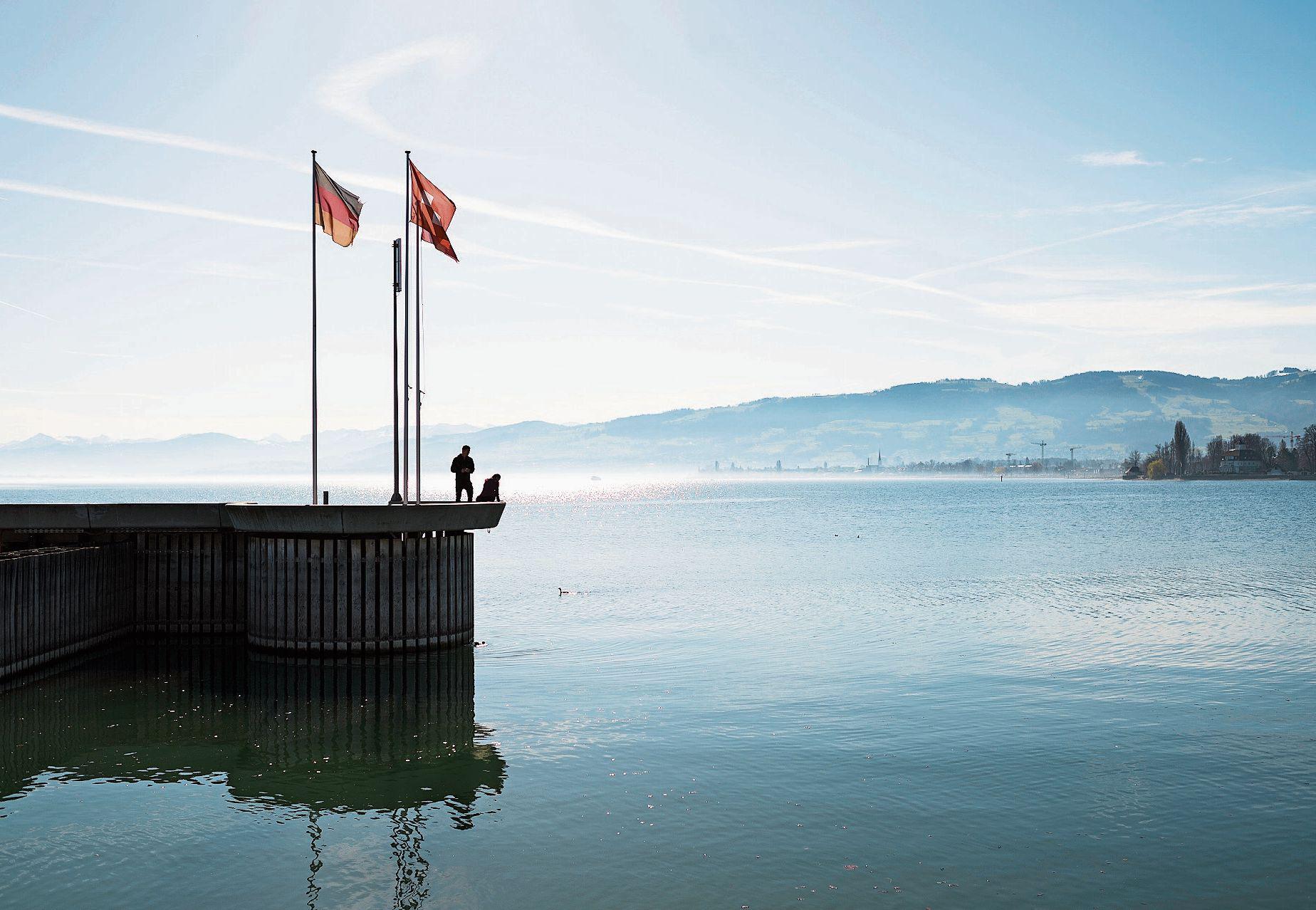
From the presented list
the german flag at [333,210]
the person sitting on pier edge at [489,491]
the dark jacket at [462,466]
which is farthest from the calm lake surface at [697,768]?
the german flag at [333,210]

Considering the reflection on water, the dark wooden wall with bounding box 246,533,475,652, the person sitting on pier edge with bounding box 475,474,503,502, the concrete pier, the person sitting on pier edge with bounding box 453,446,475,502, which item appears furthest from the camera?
the person sitting on pier edge with bounding box 475,474,503,502

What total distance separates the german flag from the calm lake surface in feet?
34.2

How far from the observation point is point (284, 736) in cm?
1845

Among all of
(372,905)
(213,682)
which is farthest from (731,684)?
(372,905)

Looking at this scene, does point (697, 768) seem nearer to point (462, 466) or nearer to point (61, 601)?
point (462, 466)

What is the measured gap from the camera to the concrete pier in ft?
75.7

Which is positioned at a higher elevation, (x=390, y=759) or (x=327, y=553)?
(x=327, y=553)

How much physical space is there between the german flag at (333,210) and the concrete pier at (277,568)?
699cm

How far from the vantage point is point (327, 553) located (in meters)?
23.5

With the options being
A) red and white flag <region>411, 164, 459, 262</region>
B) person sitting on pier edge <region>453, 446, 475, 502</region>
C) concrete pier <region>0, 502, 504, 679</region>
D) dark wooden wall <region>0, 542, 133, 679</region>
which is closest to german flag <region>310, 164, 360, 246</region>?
red and white flag <region>411, 164, 459, 262</region>

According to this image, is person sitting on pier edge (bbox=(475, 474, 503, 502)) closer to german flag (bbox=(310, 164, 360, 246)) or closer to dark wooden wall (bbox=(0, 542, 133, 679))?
german flag (bbox=(310, 164, 360, 246))

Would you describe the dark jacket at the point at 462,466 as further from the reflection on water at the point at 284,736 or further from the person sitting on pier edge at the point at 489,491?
the reflection on water at the point at 284,736

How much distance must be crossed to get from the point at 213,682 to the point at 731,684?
11.2m

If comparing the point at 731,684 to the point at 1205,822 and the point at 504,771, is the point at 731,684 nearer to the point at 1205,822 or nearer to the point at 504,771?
the point at 504,771
